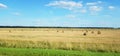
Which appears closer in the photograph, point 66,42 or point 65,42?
point 65,42

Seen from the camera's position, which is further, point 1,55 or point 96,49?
point 96,49

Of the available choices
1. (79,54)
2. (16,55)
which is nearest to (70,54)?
(79,54)

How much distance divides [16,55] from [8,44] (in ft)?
27.0

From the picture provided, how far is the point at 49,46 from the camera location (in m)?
27.0

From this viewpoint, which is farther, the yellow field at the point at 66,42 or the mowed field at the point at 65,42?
the yellow field at the point at 66,42

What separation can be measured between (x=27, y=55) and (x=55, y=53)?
219 centimetres

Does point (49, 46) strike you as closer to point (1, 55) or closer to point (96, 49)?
point (96, 49)

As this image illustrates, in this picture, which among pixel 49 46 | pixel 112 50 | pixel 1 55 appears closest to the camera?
pixel 1 55

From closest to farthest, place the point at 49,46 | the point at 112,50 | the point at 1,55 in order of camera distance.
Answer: the point at 1,55
the point at 112,50
the point at 49,46

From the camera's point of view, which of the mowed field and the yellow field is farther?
the yellow field

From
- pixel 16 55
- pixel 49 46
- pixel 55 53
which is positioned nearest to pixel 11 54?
pixel 16 55

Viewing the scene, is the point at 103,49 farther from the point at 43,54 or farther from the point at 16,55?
the point at 16,55

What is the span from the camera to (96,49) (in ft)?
80.4

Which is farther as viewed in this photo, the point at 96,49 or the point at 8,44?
the point at 8,44
